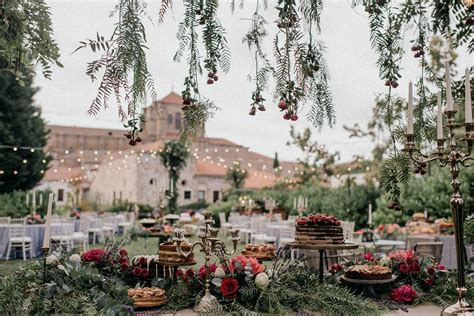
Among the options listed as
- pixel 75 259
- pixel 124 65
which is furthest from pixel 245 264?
pixel 124 65

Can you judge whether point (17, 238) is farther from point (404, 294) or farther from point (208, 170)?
point (208, 170)

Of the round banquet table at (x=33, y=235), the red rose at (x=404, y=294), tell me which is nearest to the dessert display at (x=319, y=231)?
the red rose at (x=404, y=294)

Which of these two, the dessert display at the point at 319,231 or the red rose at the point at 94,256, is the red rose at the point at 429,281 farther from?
the red rose at the point at 94,256

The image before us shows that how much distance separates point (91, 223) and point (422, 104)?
1212cm

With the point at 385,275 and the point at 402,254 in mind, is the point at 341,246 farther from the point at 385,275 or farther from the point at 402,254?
the point at 402,254

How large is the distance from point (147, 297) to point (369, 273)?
4.65 ft

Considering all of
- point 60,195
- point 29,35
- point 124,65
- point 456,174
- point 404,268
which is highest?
point 29,35

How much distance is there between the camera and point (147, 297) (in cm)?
278

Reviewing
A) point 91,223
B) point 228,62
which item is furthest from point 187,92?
point 91,223

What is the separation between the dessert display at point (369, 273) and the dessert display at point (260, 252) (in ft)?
1.77

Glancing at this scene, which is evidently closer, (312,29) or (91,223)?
(312,29)

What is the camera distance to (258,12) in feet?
7.25

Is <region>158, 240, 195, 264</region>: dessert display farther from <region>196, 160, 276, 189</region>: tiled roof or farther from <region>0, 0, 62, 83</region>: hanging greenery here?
<region>196, 160, 276, 189</region>: tiled roof

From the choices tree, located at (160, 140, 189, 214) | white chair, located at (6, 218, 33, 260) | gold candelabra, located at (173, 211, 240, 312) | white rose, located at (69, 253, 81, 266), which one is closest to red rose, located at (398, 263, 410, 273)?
gold candelabra, located at (173, 211, 240, 312)
